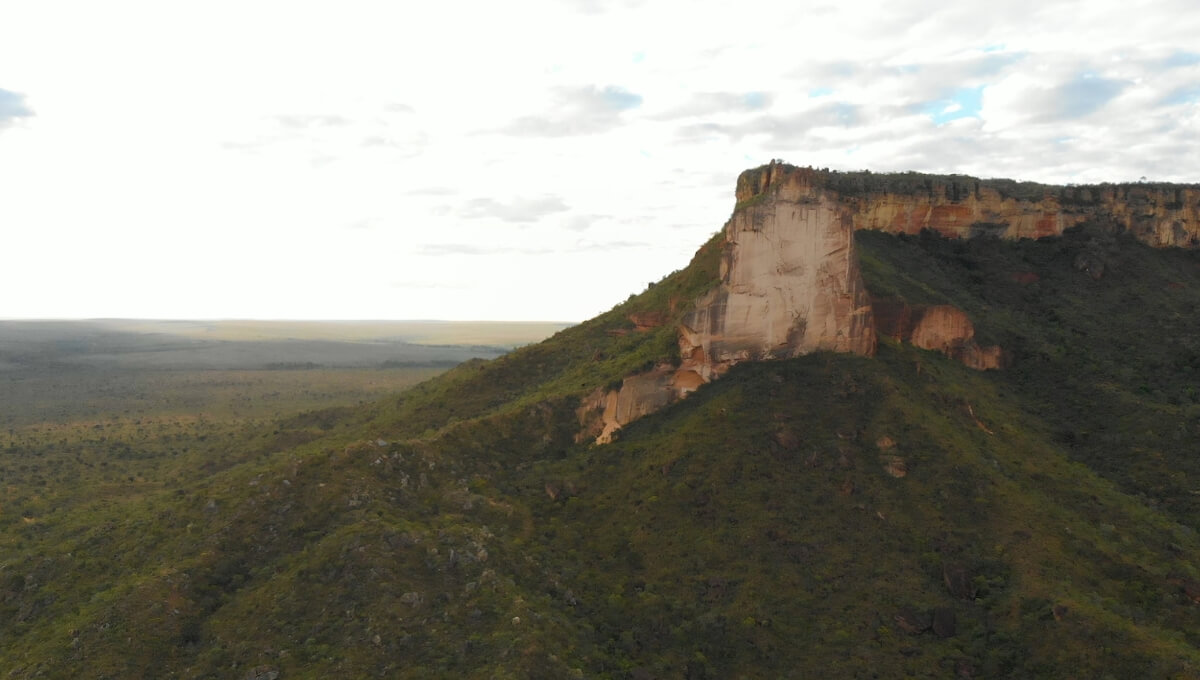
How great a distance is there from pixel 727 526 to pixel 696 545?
4.96 feet

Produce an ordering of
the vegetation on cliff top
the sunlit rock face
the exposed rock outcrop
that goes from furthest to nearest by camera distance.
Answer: the vegetation on cliff top
the exposed rock outcrop
the sunlit rock face

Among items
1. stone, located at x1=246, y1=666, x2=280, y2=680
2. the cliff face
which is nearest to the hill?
stone, located at x1=246, y1=666, x2=280, y2=680

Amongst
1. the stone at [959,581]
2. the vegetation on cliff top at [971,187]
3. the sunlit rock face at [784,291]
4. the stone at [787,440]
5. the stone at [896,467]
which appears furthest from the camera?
the vegetation on cliff top at [971,187]

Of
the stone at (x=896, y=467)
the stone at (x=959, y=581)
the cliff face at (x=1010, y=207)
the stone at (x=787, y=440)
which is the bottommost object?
the stone at (x=959, y=581)

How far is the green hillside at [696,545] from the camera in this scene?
79.8 ft

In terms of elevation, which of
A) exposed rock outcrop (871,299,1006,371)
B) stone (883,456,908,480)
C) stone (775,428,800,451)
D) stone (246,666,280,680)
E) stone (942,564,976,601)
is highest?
exposed rock outcrop (871,299,1006,371)

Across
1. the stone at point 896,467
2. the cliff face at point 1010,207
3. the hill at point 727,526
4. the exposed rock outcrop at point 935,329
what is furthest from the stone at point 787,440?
the cliff face at point 1010,207

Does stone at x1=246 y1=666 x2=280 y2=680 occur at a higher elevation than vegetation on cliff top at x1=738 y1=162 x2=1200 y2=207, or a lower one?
lower

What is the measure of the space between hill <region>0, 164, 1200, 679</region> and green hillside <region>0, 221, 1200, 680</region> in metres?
0.11

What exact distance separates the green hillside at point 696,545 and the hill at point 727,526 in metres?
0.11

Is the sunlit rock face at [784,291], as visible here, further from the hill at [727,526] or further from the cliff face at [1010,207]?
the cliff face at [1010,207]

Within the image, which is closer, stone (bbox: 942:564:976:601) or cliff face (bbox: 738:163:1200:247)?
stone (bbox: 942:564:976:601)

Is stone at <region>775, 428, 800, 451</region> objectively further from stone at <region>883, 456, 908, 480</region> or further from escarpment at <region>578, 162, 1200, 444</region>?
escarpment at <region>578, 162, 1200, 444</region>

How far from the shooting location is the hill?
2452cm
